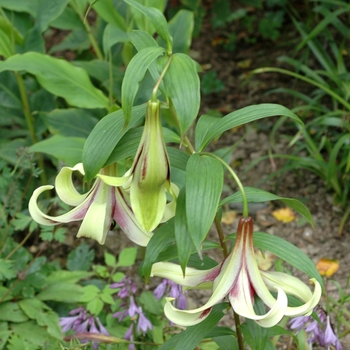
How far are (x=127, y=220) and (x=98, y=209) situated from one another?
0.21ft

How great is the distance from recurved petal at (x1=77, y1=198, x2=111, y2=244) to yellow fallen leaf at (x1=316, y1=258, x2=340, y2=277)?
3.85ft

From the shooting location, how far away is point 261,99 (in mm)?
2859

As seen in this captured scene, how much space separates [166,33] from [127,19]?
1.29m

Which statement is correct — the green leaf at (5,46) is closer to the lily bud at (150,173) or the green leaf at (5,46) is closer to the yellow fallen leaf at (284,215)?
the yellow fallen leaf at (284,215)

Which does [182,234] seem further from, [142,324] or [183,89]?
[142,324]

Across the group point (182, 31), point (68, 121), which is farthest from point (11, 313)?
point (182, 31)

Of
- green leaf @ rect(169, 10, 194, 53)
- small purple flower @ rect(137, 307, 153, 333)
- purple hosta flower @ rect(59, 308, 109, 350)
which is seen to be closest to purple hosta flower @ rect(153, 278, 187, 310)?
small purple flower @ rect(137, 307, 153, 333)

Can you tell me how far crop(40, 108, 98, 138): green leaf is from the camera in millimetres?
2184

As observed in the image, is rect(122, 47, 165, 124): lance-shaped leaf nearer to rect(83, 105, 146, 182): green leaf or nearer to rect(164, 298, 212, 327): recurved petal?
rect(83, 105, 146, 182): green leaf

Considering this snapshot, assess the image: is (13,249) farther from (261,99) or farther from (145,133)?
(261,99)

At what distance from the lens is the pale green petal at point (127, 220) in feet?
3.37

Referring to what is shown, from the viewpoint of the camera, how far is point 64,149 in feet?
6.45

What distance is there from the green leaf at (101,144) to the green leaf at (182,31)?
4.46 ft

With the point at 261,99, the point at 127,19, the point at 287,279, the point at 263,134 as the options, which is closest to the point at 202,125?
the point at 287,279
